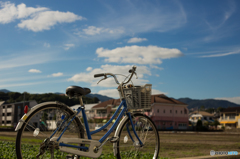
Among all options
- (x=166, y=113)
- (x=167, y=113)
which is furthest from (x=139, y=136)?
(x=167, y=113)

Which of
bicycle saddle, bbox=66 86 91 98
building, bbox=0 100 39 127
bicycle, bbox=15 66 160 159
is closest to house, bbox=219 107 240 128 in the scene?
building, bbox=0 100 39 127

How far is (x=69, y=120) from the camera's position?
3.12 metres

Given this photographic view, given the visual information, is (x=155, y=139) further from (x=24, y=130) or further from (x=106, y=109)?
(x=106, y=109)

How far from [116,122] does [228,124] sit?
74176 millimetres

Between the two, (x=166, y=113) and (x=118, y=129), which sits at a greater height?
(x=118, y=129)

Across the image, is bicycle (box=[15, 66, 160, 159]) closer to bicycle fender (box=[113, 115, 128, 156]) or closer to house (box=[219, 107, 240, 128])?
bicycle fender (box=[113, 115, 128, 156])

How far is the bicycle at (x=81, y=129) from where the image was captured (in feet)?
9.40

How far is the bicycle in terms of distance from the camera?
9.40ft

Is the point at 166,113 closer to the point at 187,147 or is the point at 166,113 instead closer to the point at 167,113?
the point at 167,113

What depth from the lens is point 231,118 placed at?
70.7 m

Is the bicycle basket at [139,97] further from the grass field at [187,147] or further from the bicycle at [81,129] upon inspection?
the grass field at [187,147]

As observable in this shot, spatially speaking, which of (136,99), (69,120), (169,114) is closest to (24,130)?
(69,120)

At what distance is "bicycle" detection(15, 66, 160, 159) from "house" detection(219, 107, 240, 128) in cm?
6908

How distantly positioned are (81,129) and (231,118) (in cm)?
7515
